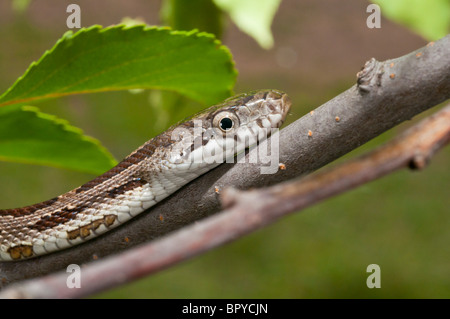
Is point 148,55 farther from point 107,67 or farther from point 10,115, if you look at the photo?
point 10,115

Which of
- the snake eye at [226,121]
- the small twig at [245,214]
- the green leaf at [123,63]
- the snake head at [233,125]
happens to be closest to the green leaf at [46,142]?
the green leaf at [123,63]

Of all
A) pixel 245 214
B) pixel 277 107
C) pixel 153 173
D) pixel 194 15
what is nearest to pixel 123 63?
pixel 194 15

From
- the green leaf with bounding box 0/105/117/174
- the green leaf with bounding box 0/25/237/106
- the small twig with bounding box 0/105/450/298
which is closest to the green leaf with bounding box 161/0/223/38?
the green leaf with bounding box 0/25/237/106

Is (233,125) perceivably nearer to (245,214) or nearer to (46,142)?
(46,142)

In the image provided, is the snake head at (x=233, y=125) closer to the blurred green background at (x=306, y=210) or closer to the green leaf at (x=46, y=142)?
the green leaf at (x=46, y=142)

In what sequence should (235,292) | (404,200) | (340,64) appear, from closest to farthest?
(235,292) < (404,200) < (340,64)

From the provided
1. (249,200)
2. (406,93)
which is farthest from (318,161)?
(249,200)
